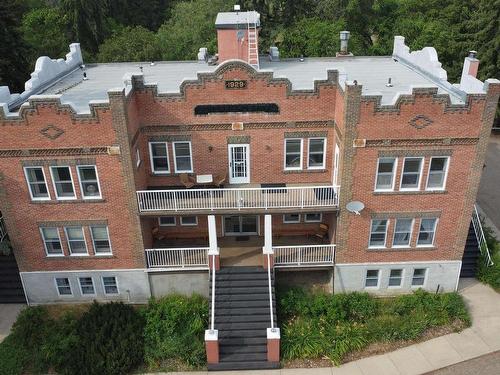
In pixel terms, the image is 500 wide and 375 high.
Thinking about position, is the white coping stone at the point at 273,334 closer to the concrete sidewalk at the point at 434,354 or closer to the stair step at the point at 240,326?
the stair step at the point at 240,326

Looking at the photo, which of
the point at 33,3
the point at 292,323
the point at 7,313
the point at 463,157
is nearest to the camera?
the point at 463,157

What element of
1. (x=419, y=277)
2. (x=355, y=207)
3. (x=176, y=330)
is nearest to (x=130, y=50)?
(x=176, y=330)

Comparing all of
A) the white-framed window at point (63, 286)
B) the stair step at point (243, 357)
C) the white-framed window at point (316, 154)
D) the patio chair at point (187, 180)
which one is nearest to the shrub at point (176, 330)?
the stair step at point (243, 357)

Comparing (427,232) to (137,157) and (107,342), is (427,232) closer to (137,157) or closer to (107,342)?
(137,157)

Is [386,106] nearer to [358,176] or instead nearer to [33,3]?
[358,176]

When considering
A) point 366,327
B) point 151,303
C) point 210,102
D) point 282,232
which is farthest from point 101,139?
point 366,327
